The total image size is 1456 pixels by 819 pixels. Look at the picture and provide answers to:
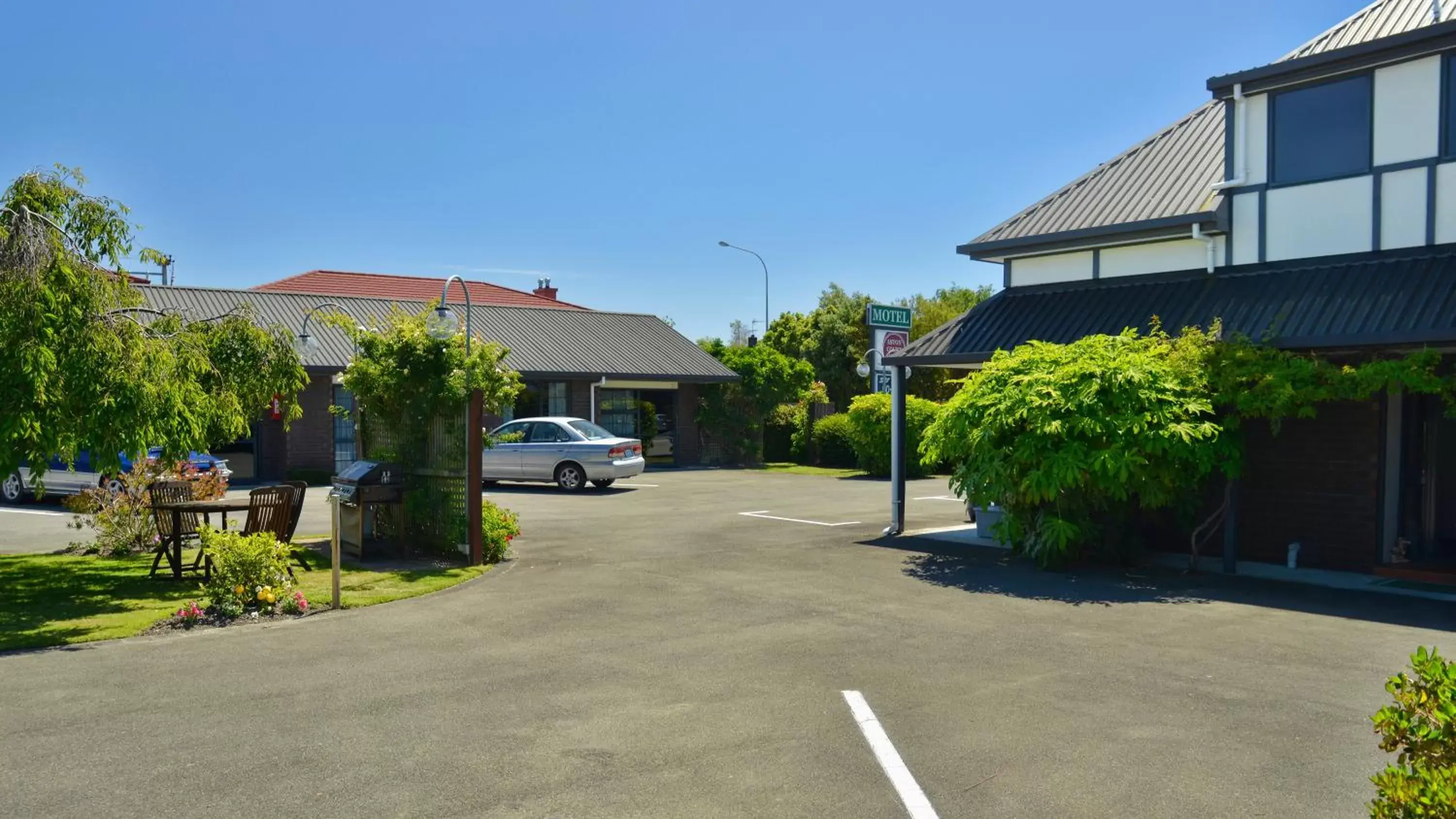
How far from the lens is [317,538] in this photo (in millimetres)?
14758

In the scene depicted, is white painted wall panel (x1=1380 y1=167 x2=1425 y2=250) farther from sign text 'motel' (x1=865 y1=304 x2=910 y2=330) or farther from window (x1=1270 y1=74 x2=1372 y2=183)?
sign text 'motel' (x1=865 y1=304 x2=910 y2=330)

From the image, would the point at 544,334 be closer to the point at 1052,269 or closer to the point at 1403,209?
the point at 1052,269

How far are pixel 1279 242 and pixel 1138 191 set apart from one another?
2.36 m

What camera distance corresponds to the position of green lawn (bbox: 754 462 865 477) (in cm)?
2834

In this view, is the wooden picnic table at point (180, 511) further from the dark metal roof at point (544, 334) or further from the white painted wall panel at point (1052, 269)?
the dark metal roof at point (544, 334)

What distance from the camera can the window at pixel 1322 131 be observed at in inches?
461

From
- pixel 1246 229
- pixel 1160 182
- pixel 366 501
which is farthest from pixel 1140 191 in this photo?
pixel 366 501

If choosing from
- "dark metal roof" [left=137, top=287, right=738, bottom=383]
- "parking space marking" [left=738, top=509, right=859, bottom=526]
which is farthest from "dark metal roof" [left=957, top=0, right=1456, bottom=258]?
"dark metal roof" [left=137, top=287, right=738, bottom=383]

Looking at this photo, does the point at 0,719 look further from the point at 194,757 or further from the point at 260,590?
the point at 260,590

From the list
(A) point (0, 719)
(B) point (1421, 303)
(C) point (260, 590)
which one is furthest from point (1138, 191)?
(A) point (0, 719)

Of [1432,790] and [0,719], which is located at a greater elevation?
[1432,790]

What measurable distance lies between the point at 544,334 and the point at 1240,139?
900 inches

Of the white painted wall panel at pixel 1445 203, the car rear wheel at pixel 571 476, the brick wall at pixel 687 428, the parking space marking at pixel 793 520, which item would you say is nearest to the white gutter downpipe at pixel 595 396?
the brick wall at pixel 687 428

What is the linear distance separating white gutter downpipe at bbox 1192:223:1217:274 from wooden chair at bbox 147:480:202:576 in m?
12.0
